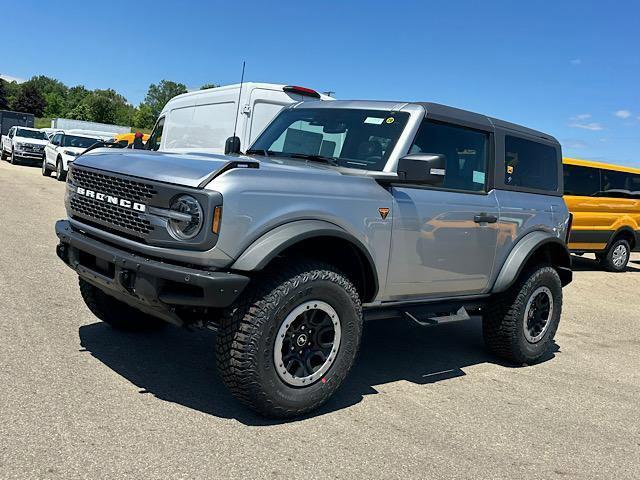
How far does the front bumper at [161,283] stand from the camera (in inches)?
128

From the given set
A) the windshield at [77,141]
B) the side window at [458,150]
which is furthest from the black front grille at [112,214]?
the windshield at [77,141]

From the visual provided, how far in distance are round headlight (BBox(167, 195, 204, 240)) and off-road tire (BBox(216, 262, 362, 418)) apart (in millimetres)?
485

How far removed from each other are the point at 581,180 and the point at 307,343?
10.2 meters

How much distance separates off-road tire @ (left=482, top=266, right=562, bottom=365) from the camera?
5.31 metres

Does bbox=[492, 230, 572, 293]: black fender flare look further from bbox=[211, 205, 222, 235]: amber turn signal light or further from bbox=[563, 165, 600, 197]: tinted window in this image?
bbox=[563, 165, 600, 197]: tinted window

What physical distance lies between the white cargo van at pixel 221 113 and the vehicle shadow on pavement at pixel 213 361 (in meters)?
3.82

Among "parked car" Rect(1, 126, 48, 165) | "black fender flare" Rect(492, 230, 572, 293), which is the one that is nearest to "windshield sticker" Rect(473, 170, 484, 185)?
"black fender flare" Rect(492, 230, 572, 293)

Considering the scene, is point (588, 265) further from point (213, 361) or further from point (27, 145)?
point (27, 145)

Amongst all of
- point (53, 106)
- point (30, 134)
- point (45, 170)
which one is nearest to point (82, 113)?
point (53, 106)

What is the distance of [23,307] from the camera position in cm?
535

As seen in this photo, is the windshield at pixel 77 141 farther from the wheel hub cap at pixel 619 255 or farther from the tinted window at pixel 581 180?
the wheel hub cap at pixel 619 255

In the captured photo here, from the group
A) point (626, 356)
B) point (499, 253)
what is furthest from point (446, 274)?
point (626, 356)

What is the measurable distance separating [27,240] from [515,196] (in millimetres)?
6743

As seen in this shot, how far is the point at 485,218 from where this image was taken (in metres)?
4.91
